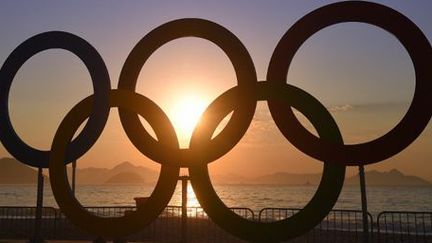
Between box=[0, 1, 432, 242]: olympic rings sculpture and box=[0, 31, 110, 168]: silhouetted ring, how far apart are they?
34 mm

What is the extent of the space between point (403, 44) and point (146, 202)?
271 inches

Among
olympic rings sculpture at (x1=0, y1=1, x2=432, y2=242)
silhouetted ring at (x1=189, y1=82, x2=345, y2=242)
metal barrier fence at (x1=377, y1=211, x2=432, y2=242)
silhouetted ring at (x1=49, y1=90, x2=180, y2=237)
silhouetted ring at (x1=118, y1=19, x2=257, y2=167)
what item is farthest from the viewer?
metal barrier fence at (x1=377, y1=211, x2=432, y2=242)

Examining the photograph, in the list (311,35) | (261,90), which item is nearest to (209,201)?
(261,90)

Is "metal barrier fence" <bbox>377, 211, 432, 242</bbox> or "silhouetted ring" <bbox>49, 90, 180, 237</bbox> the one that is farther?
"metal barrier fence" <bbox>377, 211, 432, 242</bbox>

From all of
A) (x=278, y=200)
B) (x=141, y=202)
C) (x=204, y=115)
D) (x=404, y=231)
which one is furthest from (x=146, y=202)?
(x=278, y=200)

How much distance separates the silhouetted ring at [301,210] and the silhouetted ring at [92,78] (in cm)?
283

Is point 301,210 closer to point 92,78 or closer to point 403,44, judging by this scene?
point 403,44

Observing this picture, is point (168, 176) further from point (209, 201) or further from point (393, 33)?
point (393, 33)

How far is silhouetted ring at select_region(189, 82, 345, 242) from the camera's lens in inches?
405

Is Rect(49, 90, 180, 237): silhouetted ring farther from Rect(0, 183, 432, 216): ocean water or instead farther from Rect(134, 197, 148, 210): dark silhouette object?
Rect(0, 183, 432, 216): ocean water

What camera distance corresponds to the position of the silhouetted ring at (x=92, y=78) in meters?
12.0

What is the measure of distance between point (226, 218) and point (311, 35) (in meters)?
4.61

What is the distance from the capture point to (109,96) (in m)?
11.9

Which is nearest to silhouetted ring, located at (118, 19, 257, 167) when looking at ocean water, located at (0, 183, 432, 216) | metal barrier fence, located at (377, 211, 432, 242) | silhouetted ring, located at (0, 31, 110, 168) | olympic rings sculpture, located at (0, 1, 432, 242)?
olympic rings sculpture, located at (0, 1, 432, 242)
